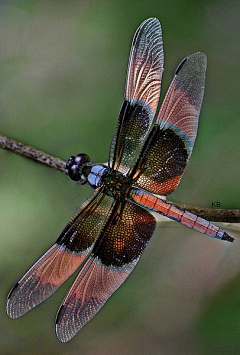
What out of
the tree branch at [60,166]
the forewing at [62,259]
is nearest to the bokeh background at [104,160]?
the tree branch at [60,166]

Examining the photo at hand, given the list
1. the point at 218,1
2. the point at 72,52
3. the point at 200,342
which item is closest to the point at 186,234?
the point at 200,342

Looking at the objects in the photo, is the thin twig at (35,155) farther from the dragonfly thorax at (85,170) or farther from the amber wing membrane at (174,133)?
the amber wing membrane at (174,133)

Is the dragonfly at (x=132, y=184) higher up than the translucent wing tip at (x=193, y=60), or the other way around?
the translucent wing tip at (x=193, y=60)

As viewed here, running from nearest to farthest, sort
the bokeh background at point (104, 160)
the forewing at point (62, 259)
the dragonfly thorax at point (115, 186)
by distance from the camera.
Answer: the forewing at point (62, 259), the dragonfly thorax at point (115, 186), the bokeh background at point (104, 160)

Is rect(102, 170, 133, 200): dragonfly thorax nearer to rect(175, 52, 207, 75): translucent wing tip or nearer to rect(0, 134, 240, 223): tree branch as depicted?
rect(0, 134, 240, 223): tree branch

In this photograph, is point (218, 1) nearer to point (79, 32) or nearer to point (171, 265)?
point (79, 32)

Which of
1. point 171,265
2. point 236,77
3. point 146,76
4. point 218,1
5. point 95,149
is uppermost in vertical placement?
point 218,1
